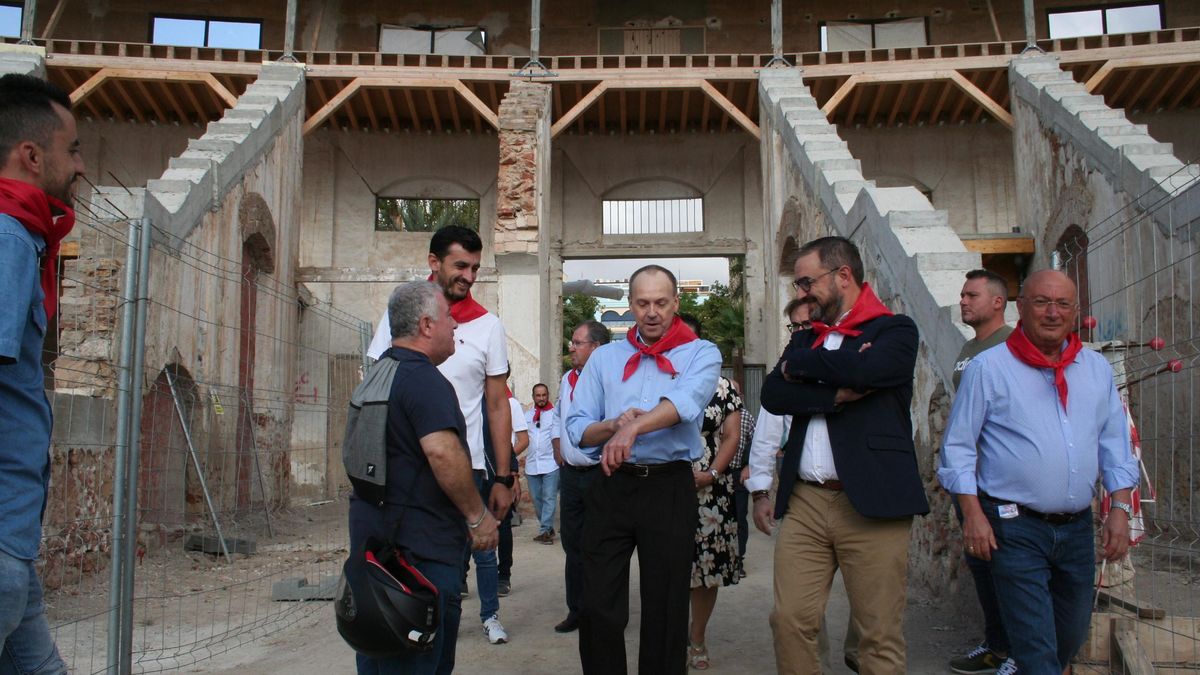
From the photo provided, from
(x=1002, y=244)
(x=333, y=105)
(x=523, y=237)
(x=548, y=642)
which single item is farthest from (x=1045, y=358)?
(x=333, y=105)

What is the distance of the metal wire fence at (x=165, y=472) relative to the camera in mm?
4250

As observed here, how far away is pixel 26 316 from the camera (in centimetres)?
224

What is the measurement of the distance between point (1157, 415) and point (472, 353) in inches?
151

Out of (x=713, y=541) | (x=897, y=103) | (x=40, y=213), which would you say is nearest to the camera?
(x=40, y=213)

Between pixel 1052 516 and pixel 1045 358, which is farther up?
pixel 1045 358

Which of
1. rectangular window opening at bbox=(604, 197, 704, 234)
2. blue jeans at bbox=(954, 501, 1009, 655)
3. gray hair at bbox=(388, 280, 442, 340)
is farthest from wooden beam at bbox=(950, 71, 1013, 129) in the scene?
gray hair at bbox=(388, 280, 442, 340)

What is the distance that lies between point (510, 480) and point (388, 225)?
16.5 metres

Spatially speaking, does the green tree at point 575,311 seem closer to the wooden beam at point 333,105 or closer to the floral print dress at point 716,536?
the wooden beam at point 333,105

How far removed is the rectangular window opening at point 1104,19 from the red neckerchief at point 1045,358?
16.4 metres

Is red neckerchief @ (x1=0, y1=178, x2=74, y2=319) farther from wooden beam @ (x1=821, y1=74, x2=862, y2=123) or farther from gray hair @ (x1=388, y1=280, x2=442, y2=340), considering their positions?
wooden beam @ (x1=821, y1=74, x2=862, y2=123)

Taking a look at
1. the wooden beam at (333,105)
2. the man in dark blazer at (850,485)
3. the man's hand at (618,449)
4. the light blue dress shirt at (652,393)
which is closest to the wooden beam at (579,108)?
the wooden beam at (333,105)

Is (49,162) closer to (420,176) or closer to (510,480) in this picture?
(510,480)

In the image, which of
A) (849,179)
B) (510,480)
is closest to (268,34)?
(849,179)

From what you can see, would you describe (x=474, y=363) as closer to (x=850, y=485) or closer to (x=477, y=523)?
(x=477, y=523)
